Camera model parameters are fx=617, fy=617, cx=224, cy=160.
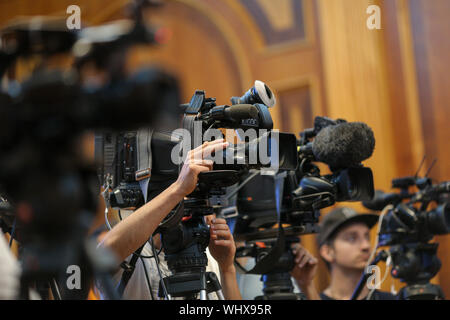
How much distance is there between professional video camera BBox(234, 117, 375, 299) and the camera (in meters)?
1.86

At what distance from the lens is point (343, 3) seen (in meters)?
3.23

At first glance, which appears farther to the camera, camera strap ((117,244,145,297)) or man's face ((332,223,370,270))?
man's face ((332,223,370,270))

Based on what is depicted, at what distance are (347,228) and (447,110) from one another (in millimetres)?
957

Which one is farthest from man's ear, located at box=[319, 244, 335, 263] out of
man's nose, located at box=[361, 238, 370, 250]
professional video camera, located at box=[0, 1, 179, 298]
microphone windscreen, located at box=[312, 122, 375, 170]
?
professional video camera, located at box=[0, 1, 179, 298]

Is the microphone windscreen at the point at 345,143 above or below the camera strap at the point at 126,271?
above

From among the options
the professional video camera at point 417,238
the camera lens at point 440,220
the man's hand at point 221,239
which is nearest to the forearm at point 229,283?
the man's hand at point 221,239

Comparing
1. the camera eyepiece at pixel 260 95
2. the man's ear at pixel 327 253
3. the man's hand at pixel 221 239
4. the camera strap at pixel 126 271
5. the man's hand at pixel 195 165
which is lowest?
the man's ear at pixel 327 253

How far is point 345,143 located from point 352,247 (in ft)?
2.79

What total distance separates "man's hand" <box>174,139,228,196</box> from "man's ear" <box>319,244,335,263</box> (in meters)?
1.33

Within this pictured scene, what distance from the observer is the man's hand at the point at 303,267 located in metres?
2.13

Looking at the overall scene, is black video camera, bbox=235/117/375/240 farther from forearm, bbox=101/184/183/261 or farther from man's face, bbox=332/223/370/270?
forearm, bbox=101/184/183/261

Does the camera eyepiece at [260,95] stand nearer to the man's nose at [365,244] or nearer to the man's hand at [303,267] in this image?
the man's hand at [303,267]

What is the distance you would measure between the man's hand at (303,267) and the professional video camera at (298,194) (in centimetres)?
4

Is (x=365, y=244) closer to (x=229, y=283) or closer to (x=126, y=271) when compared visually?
(x=229, y=283)
